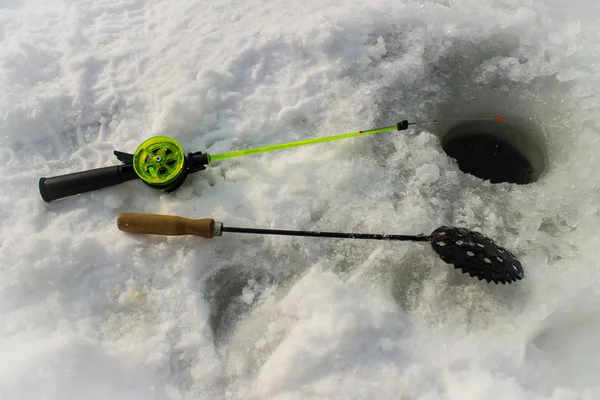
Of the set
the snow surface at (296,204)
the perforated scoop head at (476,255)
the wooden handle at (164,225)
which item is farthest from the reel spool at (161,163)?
the perforated scoop head at (476,255)

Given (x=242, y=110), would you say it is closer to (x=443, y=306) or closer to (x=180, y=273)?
(x=180, y=273)

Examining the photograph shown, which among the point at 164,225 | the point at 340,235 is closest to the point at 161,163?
the point at 164,225

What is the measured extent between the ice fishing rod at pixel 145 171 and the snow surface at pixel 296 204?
0.37ft

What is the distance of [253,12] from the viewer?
3.76m

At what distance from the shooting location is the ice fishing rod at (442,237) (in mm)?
2424

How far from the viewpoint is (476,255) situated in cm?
245

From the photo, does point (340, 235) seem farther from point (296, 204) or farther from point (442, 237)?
point (442, 237)

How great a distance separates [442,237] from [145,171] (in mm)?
1851

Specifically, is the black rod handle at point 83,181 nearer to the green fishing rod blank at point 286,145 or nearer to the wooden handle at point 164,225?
the wooden handle at point 164,225

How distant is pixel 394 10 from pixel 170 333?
301 cm

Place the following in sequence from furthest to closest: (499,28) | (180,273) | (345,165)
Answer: (499,28) < (345,165) < (180,273)

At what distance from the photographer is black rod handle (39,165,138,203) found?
2.75 m

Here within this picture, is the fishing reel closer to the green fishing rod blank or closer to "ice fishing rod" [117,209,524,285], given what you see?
the green fishing rod blank

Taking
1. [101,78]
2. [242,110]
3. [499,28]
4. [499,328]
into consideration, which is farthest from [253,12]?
[499,328]
